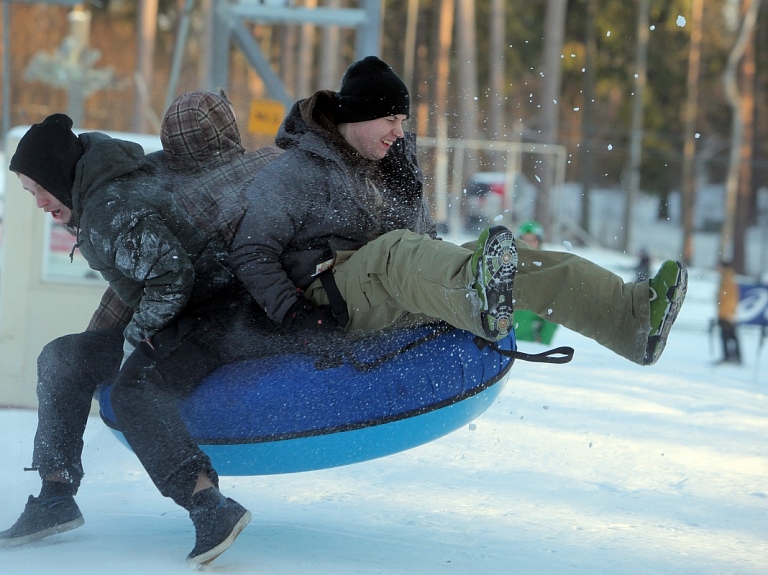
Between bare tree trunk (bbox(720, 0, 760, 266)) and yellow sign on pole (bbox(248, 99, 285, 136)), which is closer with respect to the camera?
yellow sign on pole (bbox(248, 99, 285, 136))

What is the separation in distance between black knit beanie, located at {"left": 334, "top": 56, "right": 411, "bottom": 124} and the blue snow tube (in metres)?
0.81

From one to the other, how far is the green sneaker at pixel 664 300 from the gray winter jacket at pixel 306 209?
1.03m

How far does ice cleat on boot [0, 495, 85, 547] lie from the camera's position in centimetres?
372

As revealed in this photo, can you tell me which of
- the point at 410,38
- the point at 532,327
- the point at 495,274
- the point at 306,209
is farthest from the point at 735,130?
the point at 495,274

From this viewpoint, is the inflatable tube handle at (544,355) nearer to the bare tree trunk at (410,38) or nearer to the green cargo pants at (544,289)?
the green cargo pants at (544,289)

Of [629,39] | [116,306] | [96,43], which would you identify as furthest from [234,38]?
[96,43]

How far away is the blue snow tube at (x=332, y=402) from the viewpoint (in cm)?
373

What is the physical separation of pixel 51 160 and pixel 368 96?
114 cm

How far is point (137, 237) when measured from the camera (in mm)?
3471

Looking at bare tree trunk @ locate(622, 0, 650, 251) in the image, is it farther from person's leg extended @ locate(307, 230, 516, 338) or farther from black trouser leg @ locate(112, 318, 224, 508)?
black trouser leg @ locate(112, 318, 224, 508)

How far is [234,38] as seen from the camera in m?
9.01

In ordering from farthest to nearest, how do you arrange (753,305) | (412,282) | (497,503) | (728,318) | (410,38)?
(410,38)
(753,305)
(728,318)
(497,503)
(412,282)

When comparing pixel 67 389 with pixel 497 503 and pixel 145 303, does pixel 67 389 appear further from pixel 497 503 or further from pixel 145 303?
pixel 497 503

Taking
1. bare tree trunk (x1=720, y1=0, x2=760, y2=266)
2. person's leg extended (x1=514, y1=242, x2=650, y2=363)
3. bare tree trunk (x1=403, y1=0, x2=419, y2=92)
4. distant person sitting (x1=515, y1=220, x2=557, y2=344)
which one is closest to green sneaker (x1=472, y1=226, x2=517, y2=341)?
person's leg extended (x1=514, y1=242, x2=650, y2=363)
